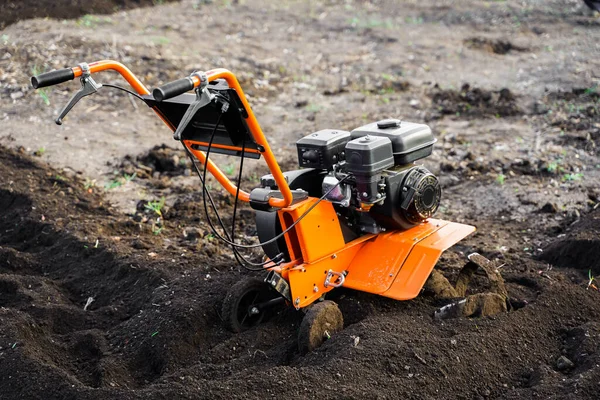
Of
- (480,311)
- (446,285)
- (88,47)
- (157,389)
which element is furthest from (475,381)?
(88,47)

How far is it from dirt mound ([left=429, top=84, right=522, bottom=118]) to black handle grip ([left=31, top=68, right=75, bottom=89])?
5.66 meters

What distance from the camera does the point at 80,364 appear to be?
4605mm

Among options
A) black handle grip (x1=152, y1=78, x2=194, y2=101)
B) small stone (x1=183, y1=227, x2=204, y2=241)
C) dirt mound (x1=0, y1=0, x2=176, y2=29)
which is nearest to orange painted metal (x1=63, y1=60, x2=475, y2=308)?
black handle grip (x1=152, y1=78, x2=194, y2=101)

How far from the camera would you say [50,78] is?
385cm

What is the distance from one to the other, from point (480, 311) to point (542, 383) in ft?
2.32

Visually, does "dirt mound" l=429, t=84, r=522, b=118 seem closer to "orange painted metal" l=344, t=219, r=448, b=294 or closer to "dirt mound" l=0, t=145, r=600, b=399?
"dirt mound" l=0, t=145, r=600, b=399

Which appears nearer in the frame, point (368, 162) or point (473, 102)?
point (368, 162)

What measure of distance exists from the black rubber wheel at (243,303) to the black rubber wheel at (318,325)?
0.47 m

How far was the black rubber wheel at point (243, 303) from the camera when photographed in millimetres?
4738

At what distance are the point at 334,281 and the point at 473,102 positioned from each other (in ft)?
16.7

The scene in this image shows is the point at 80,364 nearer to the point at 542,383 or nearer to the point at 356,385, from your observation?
the point at 356,385

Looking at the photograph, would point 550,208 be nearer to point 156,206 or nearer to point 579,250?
point 579,250

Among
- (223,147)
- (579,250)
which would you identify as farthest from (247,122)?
(579,250)

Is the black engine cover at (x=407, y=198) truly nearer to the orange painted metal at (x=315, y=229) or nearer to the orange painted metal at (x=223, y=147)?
the orange painted metal at (x=315, y=229)
